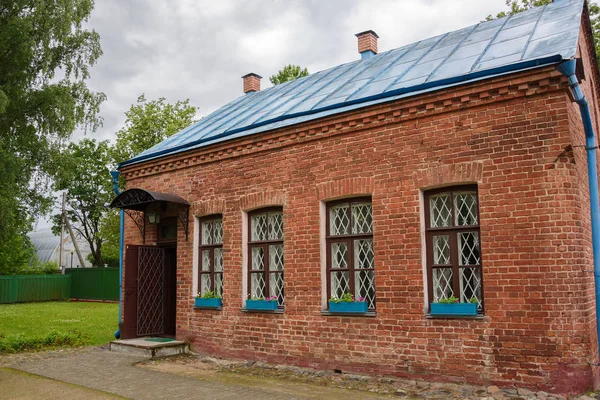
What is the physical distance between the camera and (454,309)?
22.9ft

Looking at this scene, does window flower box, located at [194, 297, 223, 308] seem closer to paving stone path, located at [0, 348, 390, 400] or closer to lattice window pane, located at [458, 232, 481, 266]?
paving stone path, located at [0, 348, 390, 400]

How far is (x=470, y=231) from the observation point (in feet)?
23.6

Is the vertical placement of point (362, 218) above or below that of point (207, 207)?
below

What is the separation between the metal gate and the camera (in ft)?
36.1

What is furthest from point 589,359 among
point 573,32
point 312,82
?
point 312,82

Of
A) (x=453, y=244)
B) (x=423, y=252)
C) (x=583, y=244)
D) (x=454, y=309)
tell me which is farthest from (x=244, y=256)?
(x=583, y=244)

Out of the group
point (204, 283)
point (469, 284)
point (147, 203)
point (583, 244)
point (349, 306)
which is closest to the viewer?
point (583, 244)

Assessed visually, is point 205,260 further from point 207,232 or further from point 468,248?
point 468,248

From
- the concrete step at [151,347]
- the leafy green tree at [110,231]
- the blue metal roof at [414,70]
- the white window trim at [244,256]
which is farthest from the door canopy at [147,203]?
the leafy green tree at [110,231]

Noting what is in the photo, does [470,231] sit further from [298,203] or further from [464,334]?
[298,203]

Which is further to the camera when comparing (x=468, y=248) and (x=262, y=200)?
(x=262, y=200)

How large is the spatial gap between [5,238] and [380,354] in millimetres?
11766

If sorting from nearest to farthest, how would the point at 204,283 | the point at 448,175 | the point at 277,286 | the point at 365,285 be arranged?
the point at 448,175 → the point at 365,285 → the point at 277,286 → the point at 204,283

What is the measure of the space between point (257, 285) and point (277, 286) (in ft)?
1.49
